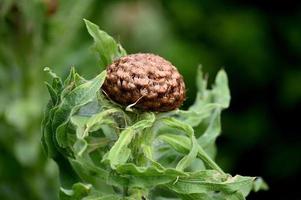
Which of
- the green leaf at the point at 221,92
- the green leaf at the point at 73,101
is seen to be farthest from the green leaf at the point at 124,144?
the green leaf at the point at 221,92

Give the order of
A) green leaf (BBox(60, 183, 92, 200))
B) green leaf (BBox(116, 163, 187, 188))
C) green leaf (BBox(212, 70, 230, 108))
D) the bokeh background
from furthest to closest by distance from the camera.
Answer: the bokeh background
green leaf (BBox(212, 70, 230, 108))
green leaf (BBox(60, 183, 92, 200))
green leaf (BBox(116, 163, 187, 188))

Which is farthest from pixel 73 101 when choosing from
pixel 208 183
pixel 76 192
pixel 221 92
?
pixel 221 92

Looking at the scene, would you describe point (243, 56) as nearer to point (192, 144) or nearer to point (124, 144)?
point (192, 144)

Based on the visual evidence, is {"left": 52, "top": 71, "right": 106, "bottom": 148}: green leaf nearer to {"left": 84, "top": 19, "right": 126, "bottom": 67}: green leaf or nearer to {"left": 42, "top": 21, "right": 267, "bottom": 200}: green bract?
{"left": 42, "top": 21, "right": 267, "bottom": 200}: green bract

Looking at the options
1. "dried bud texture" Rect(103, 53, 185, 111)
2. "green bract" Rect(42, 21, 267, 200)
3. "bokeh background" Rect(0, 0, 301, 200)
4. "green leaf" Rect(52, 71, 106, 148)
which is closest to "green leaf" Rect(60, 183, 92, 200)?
"green bract" Rect(42, 21, 267, 200)

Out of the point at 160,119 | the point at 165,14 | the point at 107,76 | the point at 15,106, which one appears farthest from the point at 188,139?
the point at 165,14

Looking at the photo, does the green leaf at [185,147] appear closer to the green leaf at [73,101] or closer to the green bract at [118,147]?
the green bract at [118,147]

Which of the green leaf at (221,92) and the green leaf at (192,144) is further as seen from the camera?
the green leaf at (221,92)
